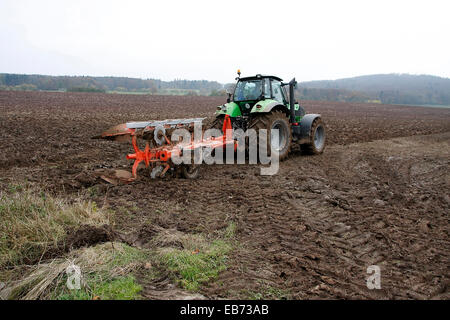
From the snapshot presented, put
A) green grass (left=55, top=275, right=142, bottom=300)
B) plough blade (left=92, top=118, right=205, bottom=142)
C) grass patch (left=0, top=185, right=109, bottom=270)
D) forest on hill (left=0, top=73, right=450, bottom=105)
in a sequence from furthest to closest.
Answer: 1. forest on hill (left=0, top=73, right=450, bottom=105)
2. plough blade (left=92, top=118, right=205, bottom=142)
3. grass patch (left=0, top=185, right=109, bottom=270)
4. green grass (left=55, top=275, right=142, bottom=300)

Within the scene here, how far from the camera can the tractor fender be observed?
8.01m

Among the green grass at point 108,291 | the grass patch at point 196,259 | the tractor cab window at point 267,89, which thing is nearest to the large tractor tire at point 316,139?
the tractor cab window at point 267,89

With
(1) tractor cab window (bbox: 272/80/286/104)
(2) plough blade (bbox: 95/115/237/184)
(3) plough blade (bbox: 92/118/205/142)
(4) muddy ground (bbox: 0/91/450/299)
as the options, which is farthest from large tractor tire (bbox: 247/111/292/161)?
(3) plough blade (bbox: 92/118/205/142)

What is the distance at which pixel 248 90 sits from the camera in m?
7.69

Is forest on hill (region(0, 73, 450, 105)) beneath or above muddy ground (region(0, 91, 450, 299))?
above

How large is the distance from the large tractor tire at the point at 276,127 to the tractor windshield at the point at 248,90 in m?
0.73

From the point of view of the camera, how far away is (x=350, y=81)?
13438 cm

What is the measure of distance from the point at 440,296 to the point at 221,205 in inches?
109

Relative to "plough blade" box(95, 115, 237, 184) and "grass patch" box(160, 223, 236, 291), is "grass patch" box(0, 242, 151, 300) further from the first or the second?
"plough blade" box(95, 115, 237, 184)

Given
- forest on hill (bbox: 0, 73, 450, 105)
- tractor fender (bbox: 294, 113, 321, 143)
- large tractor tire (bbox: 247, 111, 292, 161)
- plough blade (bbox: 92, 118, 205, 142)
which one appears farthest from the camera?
forest on hill (bbox: 0, 73, 450, 105)

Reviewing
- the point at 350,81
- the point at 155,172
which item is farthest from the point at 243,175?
the point at 350,81

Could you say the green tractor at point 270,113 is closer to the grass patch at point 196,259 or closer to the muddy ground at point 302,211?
the muddy ground at point 302,211

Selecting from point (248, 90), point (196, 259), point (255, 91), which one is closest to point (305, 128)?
point (255, 91)

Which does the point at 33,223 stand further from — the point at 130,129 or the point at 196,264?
the point at 130,129
